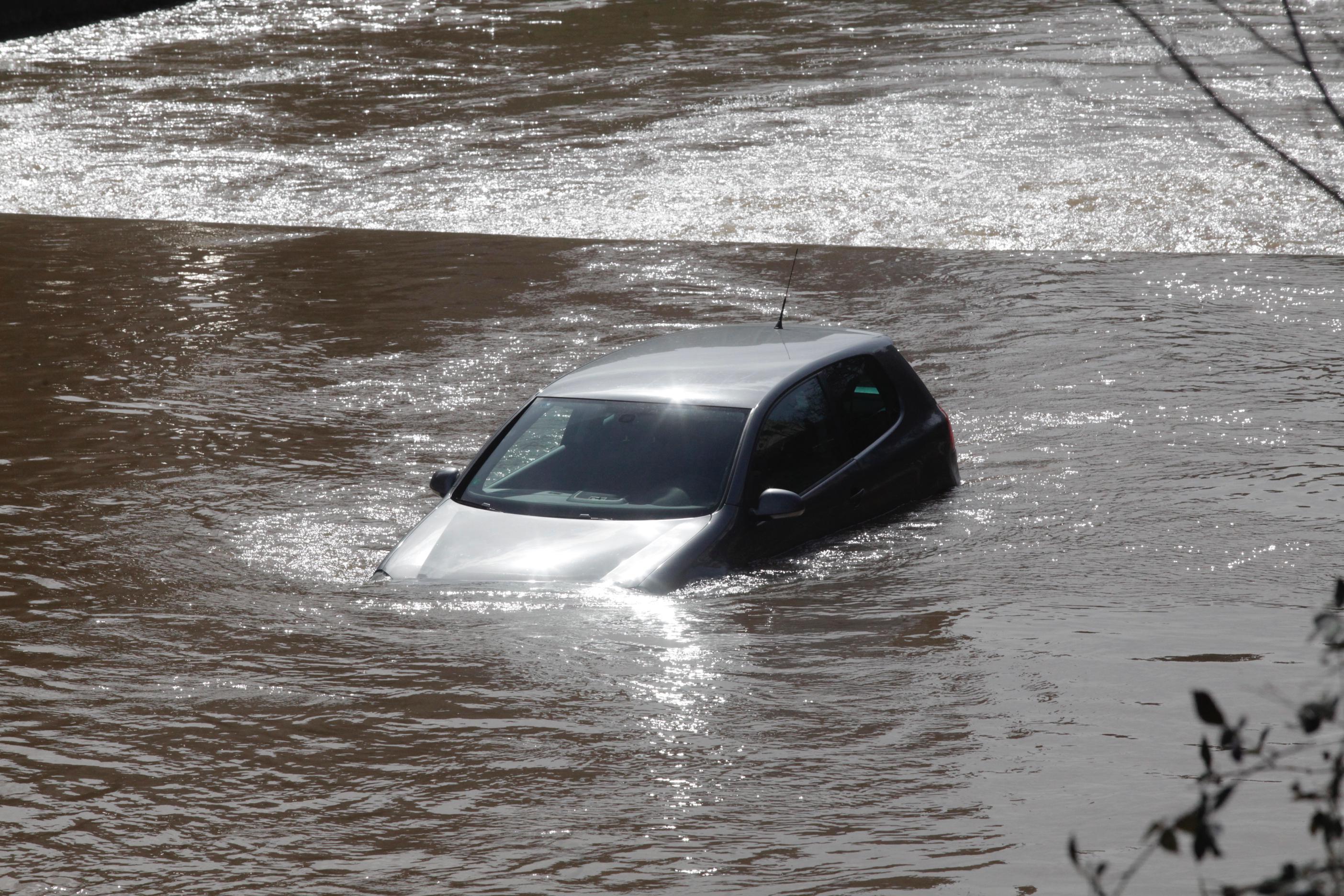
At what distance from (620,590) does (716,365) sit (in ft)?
6.31

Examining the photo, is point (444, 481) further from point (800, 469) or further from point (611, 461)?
point (800, 469)

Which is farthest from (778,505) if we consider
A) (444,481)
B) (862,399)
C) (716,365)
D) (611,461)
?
(444,481)

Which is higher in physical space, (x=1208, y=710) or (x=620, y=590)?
(x=1208, y=710)

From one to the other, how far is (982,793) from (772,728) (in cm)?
86

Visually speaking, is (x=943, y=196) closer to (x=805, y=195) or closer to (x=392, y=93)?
(x=805, y=195)

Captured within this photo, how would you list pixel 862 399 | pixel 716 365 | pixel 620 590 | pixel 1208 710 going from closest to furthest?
pixel 1208 710 < pixel 620 590 < pixel 716 365 < pixel 862 399

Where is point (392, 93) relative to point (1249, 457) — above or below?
above

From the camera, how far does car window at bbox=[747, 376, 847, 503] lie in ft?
24.5

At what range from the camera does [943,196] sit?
66.9 feet

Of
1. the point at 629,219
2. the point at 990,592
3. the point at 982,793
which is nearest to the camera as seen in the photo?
the point at 982,793

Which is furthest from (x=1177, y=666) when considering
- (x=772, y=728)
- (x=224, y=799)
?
Answer: (x=224, y=799)

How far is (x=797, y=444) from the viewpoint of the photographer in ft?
25.3

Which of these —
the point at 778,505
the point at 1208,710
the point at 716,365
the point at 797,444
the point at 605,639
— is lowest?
the point at 605,639

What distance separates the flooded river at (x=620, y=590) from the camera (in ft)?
16.2
